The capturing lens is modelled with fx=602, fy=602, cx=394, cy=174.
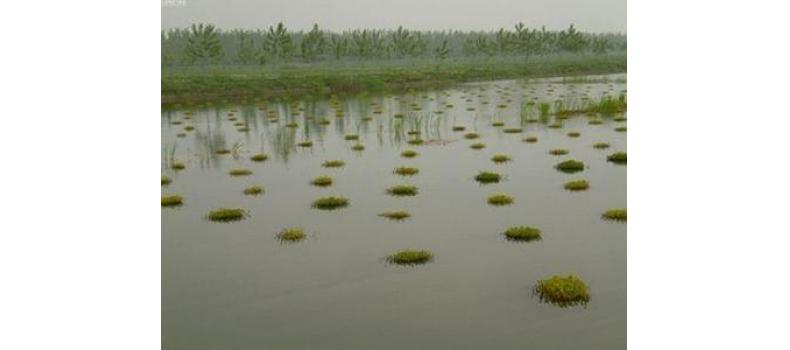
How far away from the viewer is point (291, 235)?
1143 cm

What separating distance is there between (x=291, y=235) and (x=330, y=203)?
7.74ft

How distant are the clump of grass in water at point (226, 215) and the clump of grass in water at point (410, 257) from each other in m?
4.44

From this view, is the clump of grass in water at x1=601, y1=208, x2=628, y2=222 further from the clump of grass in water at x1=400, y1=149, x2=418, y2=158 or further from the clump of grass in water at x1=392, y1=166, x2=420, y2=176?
the clump of grass in water at x1=400, y1=149, x2=418, y2=158

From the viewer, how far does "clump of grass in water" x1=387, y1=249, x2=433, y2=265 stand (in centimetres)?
995

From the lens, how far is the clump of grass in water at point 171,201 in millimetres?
14148

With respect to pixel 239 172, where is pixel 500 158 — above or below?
above

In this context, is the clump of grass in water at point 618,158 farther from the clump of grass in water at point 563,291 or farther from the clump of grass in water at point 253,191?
the clump of grass in water at point 253,191

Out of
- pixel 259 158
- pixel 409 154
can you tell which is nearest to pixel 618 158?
pixel 409 154

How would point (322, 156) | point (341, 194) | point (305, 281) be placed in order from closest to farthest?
point (305, 281), point (341, 194), point (322, 156)

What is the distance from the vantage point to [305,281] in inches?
368

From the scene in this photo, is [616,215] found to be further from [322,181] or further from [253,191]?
[253,191]

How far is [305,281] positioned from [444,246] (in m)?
2.63
